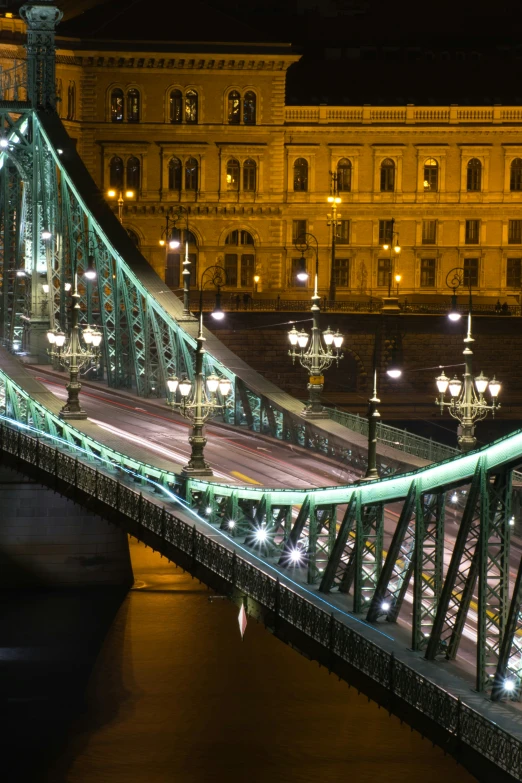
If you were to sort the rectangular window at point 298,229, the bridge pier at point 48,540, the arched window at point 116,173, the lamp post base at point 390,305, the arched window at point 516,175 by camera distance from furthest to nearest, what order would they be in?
1. the arched window at point 516,175
2. the rectangular window at point 298,229
3. the arched window at point 116,173
4. the lamp post base at point 390,305
5. the bridge pier at point 48,540

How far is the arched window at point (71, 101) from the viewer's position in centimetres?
11962

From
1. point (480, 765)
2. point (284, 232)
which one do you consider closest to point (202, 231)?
point (284, 232)

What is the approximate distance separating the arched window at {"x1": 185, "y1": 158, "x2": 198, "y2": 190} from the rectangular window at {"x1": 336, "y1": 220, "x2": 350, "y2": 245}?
9313 mm

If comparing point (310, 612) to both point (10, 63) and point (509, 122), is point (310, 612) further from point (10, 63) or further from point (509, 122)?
point (509, 122)

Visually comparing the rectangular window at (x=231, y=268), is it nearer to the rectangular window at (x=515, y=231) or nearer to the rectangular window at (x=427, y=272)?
the rectangular window at (x=427, y=272)

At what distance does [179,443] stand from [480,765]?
3464cm

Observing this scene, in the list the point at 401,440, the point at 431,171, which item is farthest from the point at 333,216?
the point at 401,440

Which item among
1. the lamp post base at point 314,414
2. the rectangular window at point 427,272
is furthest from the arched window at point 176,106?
the lamp post base at point 314,414

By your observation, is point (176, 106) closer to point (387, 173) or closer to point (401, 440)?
point (387, 173)

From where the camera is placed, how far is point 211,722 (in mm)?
51594

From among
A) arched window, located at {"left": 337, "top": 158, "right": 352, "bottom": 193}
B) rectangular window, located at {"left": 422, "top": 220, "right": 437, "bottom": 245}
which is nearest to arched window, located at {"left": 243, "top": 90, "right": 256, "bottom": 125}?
arched window, located at {"left": 337, "top": 158, "right": 352, "bottom": 193}

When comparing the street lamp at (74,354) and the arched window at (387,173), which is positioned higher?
the arched window at (387,173)

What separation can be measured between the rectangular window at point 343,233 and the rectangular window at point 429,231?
4.84 m

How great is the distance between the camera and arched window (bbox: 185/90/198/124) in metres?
123
